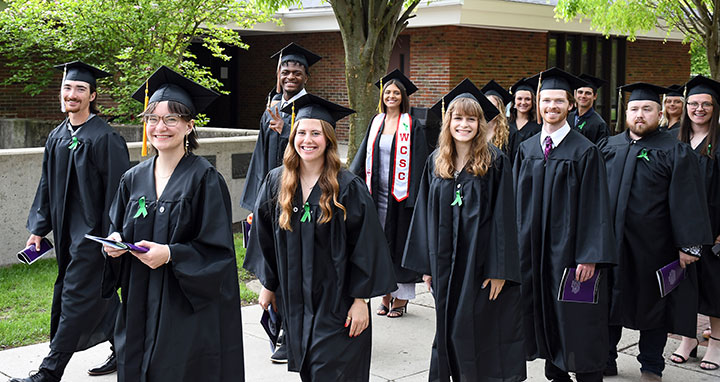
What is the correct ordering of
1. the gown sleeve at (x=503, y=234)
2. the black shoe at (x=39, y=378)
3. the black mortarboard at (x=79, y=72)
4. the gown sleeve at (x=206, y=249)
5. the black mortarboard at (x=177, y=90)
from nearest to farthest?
the gown sleeve at (x=206, y=249) < the black mortarboard at (x=177, y=90) < the gown sleeve at (x=503, y=234) < the black shoe at (x=39, y=378) < the black mortarboard at (x=79, y=72)

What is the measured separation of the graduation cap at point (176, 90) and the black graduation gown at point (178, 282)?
0.31m

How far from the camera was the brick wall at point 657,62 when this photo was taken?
2423 cm

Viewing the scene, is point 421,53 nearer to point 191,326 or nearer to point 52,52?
point 52,52

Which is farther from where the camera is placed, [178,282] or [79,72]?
[79,72]

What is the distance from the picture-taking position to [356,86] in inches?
372

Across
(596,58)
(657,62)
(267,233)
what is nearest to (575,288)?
(267,233)

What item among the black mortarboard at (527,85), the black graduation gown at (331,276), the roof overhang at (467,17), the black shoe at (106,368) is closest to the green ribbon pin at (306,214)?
the black graduation gown at (331,276)

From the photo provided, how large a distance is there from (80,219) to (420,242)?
7.14ft

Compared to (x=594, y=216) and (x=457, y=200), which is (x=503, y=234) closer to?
(x=457, y=200)

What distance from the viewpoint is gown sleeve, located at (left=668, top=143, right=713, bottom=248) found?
5480 mm

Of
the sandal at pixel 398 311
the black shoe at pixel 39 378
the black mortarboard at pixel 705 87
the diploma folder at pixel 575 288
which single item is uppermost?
the black mortarboard at pixel 705 87

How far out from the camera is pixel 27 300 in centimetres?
729

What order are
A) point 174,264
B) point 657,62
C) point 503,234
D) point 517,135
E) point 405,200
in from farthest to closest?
point 657,62
point 517,135
point 405,200
point 503,234
point 174,264

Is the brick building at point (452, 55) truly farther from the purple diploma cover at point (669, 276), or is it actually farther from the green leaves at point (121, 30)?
the purple diploma cover at point (669, 276)
